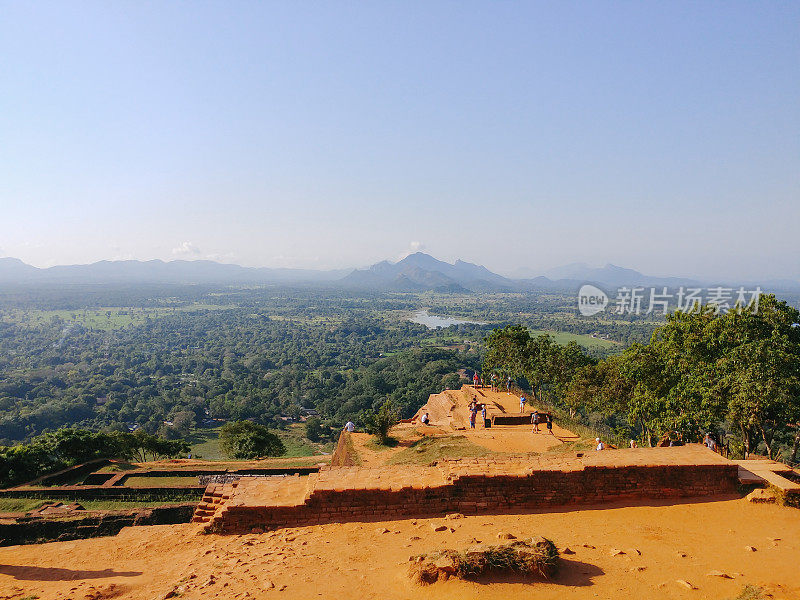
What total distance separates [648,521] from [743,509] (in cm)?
180

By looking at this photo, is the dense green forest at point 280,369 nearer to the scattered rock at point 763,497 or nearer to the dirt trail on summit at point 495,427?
the dirt trail on summit at point 495,427

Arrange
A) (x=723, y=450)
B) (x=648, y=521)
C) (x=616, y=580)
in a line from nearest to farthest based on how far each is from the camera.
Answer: (x=616, y=580) → (x=648, y=521) → (x=723, y=450)

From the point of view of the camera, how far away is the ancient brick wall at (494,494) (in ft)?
24.4

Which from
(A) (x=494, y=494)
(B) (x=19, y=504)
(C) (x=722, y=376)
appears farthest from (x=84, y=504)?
(C) (x=722, y=376)

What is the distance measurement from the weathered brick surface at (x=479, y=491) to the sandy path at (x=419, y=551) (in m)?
0.25

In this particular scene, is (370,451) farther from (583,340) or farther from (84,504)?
(583,340)

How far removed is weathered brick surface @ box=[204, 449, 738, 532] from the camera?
7.45 metres

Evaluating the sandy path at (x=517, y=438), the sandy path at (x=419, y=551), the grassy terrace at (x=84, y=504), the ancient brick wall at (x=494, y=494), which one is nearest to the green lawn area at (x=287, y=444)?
the grassy terrace at (x=84, y=504)

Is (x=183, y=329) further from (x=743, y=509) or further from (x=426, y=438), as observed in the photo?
(x=743, y=509)

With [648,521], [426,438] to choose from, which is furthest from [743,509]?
[426,438]

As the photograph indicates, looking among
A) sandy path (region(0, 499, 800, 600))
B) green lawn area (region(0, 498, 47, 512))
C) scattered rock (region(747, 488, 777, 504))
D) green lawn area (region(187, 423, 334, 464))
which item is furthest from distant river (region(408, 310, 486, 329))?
sandy path (region(0, 499, 800, 600))

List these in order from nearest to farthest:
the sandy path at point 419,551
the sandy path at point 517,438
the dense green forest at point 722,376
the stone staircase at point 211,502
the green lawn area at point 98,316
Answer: the sandy path at point 419,551
the stone staircase at point 211,502
the dense green forest at point 722,376
the sandy path at point 517,438
the green lawn area at point 98,316

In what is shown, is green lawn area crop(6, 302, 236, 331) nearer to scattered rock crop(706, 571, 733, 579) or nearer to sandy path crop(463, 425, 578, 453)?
sandy path crop(463, 425, 578, 453)

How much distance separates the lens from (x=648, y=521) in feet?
22.7
